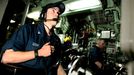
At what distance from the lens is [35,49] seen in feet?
5.25

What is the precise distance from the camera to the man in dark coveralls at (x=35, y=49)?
1.38 metres

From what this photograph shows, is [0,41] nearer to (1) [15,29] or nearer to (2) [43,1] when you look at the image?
(1) [15,29]

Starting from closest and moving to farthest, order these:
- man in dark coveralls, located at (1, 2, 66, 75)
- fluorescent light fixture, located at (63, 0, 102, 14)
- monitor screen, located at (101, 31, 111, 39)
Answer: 1. man in dark coveralls, located at (1, 2, 66, 75)
2. fluorescent light fixture, located at (63, 0, 102, 14)
3. monitor screen, located at (101, 31, 111, 39)

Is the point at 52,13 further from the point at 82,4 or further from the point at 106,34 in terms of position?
the point at 106,34

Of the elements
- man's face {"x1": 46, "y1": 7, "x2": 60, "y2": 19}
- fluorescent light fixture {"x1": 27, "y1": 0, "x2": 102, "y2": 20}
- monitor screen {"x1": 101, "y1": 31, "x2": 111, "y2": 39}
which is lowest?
monitor screen {"x1": 101, "y1": 31, "x2": 111, "y2": 39}

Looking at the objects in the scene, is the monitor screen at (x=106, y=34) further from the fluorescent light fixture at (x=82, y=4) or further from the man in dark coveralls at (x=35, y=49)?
the man in dark coveralls at (x=35, y=49)

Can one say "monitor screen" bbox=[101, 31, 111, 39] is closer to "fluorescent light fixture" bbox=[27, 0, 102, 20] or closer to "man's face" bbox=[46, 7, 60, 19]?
"fluorescent light fixture" bbox=[27, 0, 102, 20]

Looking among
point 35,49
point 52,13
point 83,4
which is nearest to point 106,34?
point 83,4

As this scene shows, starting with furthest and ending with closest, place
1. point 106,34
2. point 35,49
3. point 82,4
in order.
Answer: point 106,34, point 82,4, point 35,49

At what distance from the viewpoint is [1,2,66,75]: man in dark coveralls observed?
1.38 meters

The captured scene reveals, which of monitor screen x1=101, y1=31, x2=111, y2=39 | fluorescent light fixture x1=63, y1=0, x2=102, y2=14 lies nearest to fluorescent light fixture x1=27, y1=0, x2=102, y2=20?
fluorescent light fixture x1=63, y1=0, x2=102, y2=14

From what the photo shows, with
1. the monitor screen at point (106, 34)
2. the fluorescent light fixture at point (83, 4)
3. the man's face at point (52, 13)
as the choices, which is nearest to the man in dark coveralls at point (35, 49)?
the man's face at point (52, 13)

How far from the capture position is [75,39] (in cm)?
600

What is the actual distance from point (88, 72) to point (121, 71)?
2862mm
